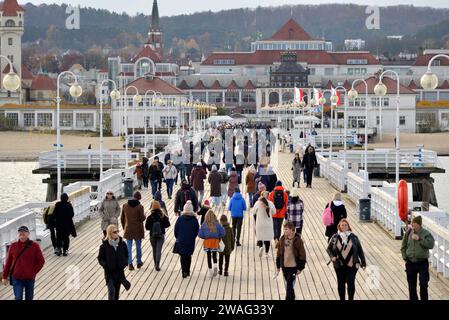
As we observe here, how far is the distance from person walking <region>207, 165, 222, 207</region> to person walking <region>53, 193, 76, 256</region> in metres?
6.66

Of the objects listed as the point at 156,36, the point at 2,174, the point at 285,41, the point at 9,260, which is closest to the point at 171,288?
the point at 9,260

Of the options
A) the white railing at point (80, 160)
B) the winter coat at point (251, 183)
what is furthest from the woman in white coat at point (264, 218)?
the white railing at point (80, 160)

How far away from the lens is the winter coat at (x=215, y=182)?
22062mm

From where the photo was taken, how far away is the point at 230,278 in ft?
45.9

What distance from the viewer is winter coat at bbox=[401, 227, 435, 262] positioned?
11461 mm

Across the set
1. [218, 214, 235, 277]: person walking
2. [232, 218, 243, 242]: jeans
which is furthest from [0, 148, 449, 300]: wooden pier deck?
[232, 218, 243, 242]: jeans

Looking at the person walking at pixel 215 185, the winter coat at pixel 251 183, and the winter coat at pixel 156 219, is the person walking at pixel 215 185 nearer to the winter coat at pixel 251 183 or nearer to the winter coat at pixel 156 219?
the winter coat at pixel 251 183

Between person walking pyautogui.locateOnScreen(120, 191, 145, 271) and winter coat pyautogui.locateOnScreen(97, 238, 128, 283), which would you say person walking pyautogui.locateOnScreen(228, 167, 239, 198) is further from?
winter coat pyautogui.locateOnScreen(97, 238, 128, 283)

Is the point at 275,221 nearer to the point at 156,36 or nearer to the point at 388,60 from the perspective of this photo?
the point at 388,60

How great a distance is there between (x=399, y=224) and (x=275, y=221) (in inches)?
106

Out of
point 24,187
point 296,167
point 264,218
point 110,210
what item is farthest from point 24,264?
point 24,187

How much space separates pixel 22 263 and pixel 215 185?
11606 millimetres

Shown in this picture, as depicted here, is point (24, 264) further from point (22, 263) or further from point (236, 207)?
point (236, 207)

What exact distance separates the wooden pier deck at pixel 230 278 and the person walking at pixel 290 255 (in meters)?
0.92
